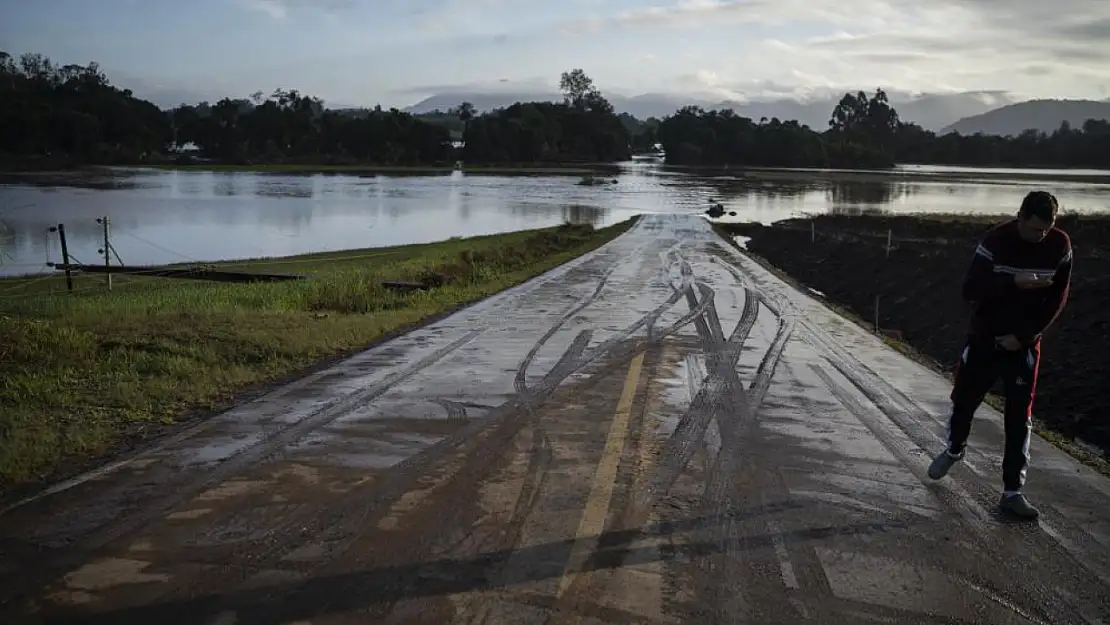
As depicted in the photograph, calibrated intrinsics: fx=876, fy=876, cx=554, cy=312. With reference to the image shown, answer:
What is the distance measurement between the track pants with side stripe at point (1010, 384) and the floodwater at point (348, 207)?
1178 inches

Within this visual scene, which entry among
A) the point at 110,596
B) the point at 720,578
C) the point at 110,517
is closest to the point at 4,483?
the point at 110,517

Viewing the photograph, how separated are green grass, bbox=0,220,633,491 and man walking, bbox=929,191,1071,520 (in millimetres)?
6196

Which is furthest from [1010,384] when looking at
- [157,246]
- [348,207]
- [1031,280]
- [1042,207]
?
[348,207]

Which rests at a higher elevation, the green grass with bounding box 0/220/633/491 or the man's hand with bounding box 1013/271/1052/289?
the man's hand with bounding box 1013/271/1052/289

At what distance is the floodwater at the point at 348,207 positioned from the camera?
3625cm

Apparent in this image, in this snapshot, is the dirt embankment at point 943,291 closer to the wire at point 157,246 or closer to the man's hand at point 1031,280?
the man's hand at point 1031,280

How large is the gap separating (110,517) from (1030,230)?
580cm

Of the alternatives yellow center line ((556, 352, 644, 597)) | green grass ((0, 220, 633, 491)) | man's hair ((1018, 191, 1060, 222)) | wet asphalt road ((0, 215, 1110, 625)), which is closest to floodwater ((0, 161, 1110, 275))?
green grass ((0, 220, 633, 491))

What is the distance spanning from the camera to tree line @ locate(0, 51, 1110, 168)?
108 m

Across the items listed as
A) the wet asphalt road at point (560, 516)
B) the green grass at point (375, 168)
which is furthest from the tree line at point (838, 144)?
the wet asphalt road at point (560, 516)

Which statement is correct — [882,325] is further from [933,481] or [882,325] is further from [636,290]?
[933,481]

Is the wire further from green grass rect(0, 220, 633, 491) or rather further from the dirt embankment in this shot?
the dirt embankment

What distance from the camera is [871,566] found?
15.6 feet

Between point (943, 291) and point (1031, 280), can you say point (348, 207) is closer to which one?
point (943, 291)
